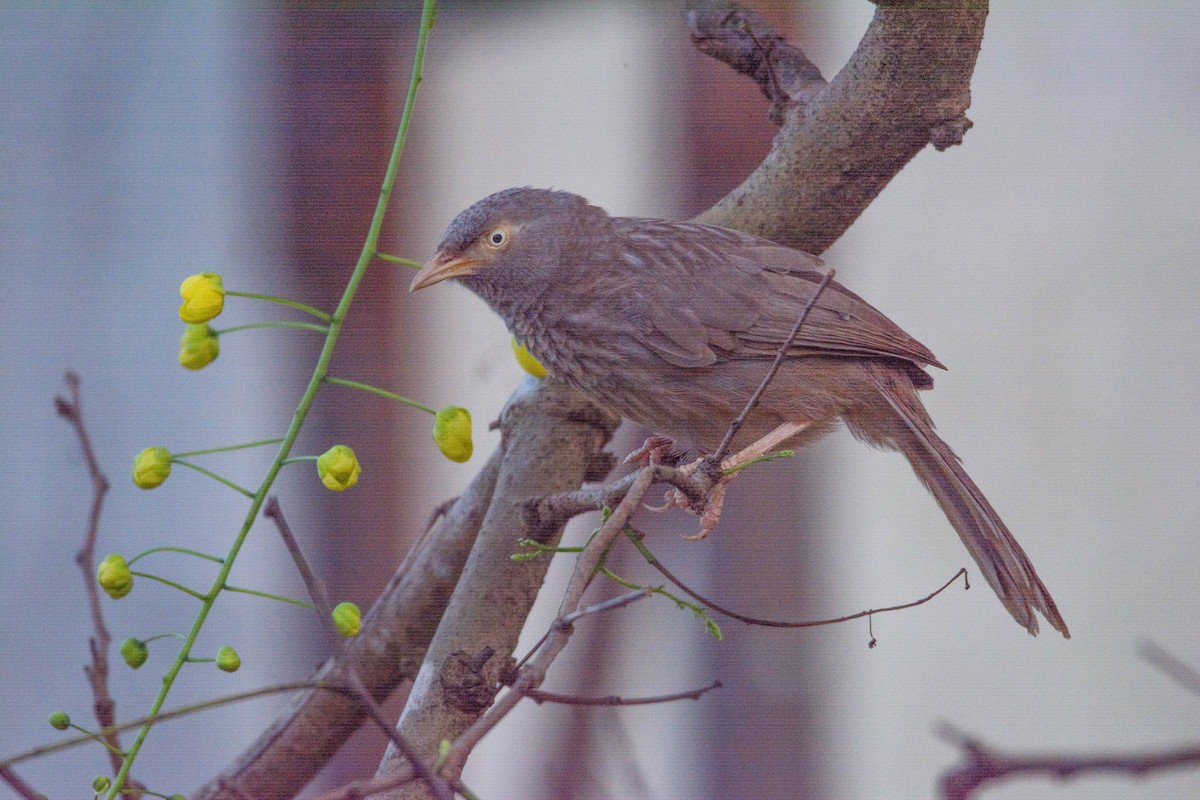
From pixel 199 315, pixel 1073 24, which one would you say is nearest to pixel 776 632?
pixel 1073 24

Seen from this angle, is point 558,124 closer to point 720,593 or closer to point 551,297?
point 551,297

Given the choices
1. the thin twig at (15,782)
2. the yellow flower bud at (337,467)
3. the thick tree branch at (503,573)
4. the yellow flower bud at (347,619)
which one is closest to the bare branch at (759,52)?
the thick tree branch at (503,573)

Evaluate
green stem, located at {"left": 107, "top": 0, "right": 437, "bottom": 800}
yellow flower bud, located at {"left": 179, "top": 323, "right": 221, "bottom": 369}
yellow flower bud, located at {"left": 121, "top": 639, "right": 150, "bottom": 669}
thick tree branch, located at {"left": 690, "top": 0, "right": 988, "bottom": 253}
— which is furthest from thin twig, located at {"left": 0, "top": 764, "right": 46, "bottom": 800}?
thick tree branch, located at {"left": 690, "top": 0, "right": 988, "bottom": 253}

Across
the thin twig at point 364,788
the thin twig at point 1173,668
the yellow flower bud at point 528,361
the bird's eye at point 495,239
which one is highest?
the bird's eye at point 495,239

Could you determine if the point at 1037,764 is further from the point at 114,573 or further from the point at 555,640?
the point at 114,573

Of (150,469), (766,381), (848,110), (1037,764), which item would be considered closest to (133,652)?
(150,469)

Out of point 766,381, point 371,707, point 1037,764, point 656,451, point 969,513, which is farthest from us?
point 656,451

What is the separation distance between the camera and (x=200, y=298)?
3.97ft

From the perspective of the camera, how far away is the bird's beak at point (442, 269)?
155 centimetres

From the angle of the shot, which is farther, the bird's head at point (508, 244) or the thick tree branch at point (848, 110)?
the bird's head at point (508, 244)

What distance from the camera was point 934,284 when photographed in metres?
1.89

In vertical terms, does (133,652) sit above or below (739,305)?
below

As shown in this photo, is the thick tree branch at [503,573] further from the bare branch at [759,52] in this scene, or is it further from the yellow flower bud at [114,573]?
the bare branch at [759,52]

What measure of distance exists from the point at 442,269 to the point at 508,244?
0.36ft
